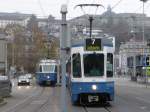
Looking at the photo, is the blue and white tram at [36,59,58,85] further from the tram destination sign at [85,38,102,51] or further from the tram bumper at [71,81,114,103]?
the tram destination sign at [85,38,102,51]

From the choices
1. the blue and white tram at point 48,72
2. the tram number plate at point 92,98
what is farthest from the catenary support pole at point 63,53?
the blue and white tram at point 48,72

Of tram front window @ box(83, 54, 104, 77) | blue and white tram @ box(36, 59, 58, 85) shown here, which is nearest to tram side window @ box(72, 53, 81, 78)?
tram front window @ box(83, 54, 104, 77)

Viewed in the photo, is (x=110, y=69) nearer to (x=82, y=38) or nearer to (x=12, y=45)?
(x=82, y=38)

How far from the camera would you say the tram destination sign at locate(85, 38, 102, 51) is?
2784 centimetres

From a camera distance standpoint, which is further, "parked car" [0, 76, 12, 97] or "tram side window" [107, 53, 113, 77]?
"parked car" [0, 76, 12, 97]

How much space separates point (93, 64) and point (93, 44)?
1059mm

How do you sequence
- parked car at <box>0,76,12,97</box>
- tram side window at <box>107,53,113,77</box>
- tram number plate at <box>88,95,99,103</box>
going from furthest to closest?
parked car at <box>0,76,12,97</box> < tram number plate at <box>88,95,99,103</box> < tram side window at <box>107,53,113,77</box>

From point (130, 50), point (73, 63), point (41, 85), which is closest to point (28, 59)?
point (130, 50)

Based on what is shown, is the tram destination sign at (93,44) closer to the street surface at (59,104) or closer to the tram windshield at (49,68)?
the street surface at (59,104)

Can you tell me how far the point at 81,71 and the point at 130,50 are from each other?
107m

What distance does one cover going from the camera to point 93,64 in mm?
27812

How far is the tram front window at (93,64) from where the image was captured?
27.6 m

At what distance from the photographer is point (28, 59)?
11538cm

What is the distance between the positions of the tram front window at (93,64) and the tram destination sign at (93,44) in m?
0.37
